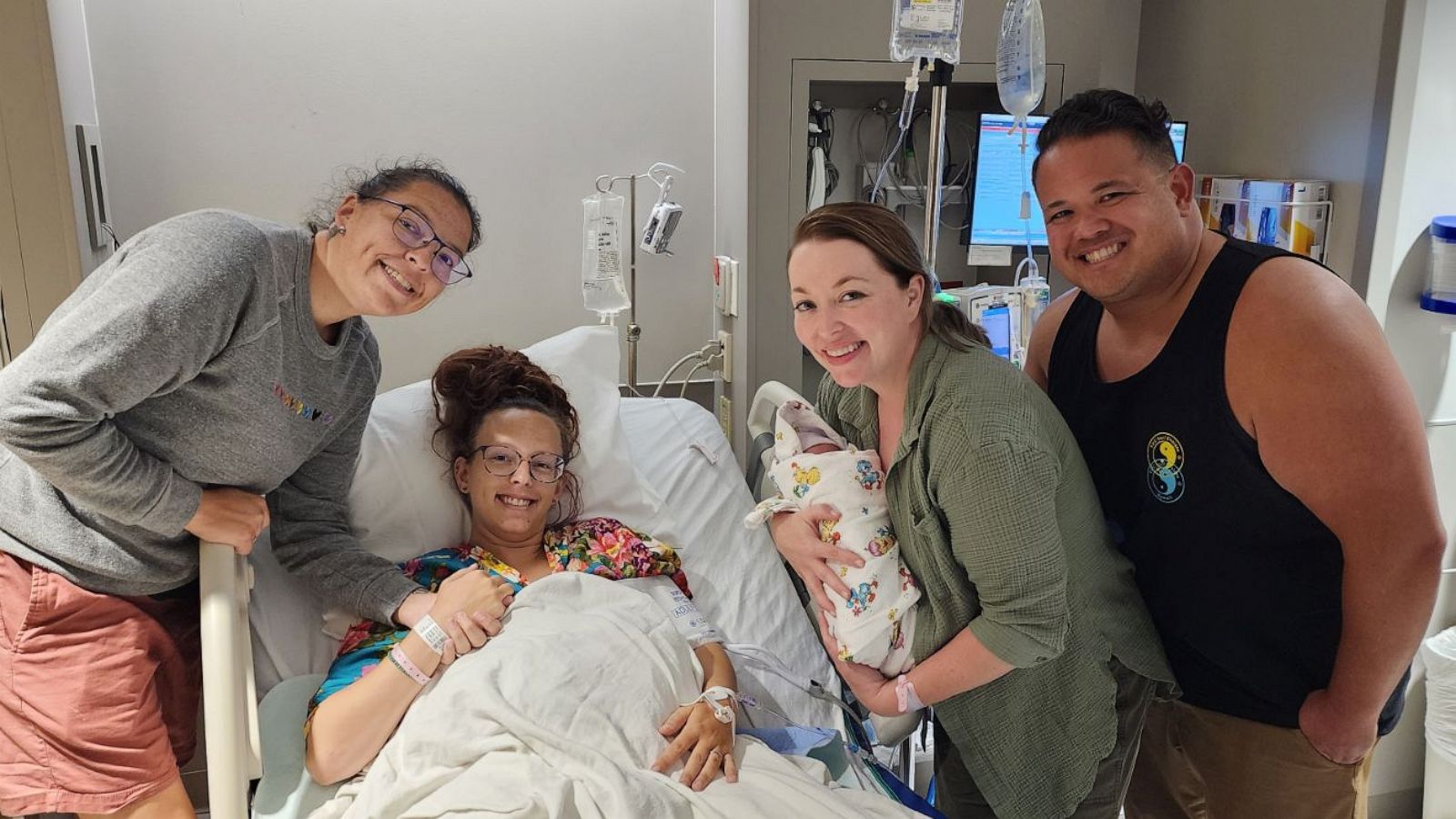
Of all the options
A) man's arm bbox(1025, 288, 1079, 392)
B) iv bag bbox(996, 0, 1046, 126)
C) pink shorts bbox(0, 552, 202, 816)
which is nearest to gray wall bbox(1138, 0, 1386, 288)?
iv bag bbox(996, 0, 1046, 126)

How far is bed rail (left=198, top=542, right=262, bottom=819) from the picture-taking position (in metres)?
1.39

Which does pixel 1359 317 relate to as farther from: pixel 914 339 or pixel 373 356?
pixel 373 356

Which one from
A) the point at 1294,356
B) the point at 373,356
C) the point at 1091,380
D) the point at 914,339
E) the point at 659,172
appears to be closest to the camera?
the point at 1294,356

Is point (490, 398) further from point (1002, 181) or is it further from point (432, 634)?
point (1002, 181)

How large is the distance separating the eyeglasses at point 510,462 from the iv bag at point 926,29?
3.46 feet

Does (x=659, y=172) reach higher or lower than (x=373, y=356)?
higher

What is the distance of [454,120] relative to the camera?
2762mm

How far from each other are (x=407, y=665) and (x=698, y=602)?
0.69 meters

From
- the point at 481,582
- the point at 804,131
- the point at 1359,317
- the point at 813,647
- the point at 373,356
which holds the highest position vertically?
the point at 804,131

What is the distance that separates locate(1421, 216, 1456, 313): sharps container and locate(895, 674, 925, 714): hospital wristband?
158cm

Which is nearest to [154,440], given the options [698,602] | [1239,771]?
[698,602]

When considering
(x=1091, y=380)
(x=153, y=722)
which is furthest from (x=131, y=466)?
(x=1091, y=380)

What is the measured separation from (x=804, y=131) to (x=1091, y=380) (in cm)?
116

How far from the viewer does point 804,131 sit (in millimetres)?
2486
